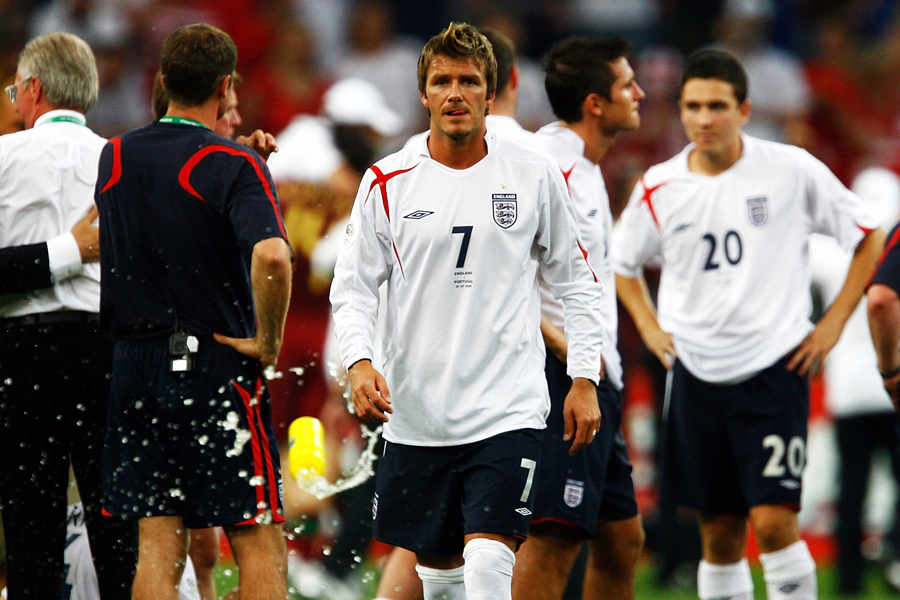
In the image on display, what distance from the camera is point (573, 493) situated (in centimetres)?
534

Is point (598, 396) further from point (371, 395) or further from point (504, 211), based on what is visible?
point (371, 395)

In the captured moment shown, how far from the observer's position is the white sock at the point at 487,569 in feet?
14.7

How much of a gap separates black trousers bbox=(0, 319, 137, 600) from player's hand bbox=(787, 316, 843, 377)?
126 inches

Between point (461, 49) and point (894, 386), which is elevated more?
point (461, 49)

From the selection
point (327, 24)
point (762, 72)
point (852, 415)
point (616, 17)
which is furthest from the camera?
A: point (616, 17)

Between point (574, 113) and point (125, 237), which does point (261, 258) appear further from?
point (574, 113)

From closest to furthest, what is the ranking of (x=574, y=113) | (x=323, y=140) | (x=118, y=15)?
(x=574, y=113) < (x=323, y=140) < (x=118, y=15)

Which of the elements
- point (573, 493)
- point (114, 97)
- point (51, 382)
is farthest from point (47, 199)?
point (114, 97)

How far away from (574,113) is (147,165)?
2.11 meters

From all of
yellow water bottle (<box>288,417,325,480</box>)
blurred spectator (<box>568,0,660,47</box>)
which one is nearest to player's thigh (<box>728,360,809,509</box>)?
yellow water bottle (<box>288,417,325,480</box>)

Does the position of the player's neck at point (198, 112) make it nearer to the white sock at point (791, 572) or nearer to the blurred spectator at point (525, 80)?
the white sock at point (791, 572)

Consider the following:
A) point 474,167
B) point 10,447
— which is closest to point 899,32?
point 474,167

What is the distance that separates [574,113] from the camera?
5926 mm

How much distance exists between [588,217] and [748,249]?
111 centimetres
